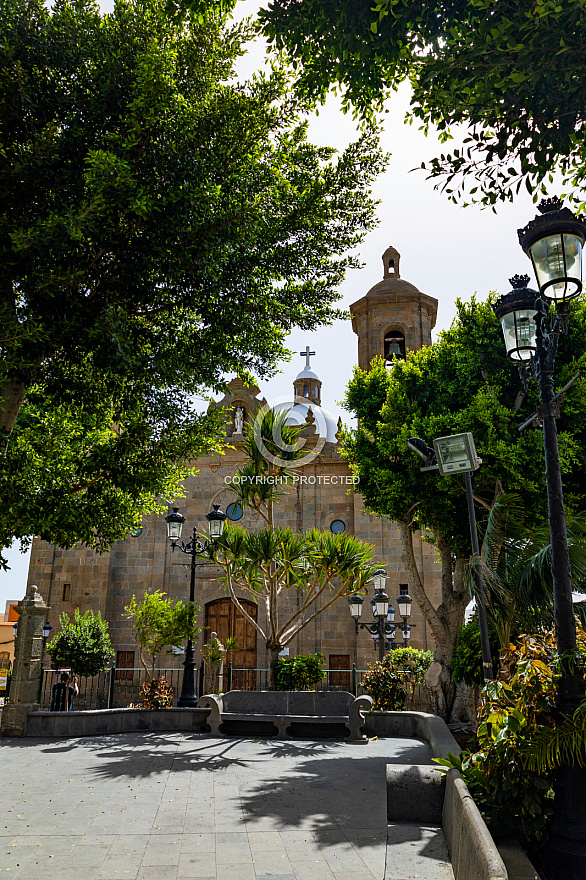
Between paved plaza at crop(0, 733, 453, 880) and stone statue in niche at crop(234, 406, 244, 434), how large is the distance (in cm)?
1642

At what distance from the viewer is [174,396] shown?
9.58 m

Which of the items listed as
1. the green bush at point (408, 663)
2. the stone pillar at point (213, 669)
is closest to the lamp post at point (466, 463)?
the green bush at point (408, 663)

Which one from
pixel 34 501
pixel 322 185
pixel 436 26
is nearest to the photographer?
pixel 436 26

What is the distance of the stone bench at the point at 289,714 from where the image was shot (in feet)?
41.8

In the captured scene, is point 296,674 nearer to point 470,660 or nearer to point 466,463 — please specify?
point 470,660

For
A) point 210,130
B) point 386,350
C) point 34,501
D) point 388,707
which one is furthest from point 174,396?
point 386,350

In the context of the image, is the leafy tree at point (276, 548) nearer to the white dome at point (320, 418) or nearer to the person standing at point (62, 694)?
the person standing at point (62, 694)

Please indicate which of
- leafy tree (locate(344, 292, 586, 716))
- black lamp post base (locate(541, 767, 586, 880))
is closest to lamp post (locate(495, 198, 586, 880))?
black lamp post base (locate(541, 767, 586, 880))

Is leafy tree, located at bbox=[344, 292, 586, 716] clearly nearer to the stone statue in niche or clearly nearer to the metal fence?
the metal fence

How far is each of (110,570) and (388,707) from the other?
1460cm

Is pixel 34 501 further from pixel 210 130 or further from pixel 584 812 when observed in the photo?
pixel 584 812

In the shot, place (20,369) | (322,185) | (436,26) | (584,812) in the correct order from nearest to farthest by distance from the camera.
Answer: (584,812)
(436,26)
(20,369)
(322,185)

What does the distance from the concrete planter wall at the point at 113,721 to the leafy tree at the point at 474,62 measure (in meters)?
11.6

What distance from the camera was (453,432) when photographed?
596 inches
